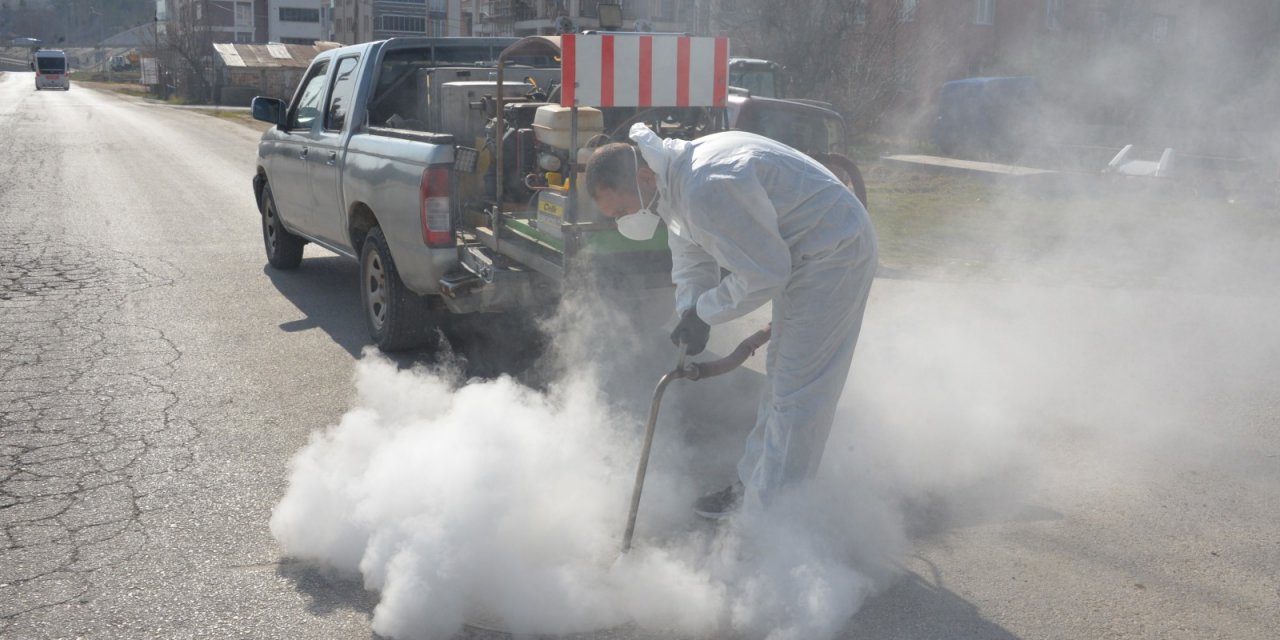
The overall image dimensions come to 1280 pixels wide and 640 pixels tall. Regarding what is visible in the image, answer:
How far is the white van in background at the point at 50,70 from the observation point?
61.6 meters

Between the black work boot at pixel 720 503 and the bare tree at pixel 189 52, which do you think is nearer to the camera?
the black work boot at pixel 720 503

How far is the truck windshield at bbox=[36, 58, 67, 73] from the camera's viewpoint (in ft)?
202

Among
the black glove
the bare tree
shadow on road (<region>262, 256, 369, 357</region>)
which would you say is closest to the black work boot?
the black glove

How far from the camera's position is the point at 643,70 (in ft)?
18.1

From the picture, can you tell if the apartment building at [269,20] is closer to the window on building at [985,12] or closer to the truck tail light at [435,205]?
the window on building at [985,12]

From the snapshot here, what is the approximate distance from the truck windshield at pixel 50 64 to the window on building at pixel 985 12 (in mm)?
53642

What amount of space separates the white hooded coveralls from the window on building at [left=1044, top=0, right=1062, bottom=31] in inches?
1069

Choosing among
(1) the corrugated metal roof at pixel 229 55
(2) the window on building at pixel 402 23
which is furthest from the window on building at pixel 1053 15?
(2) the window on building at pixel 402 23

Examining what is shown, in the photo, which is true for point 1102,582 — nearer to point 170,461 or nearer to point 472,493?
point 472,493

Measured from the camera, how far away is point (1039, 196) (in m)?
14.4

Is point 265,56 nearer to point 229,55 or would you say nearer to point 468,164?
point 229,55

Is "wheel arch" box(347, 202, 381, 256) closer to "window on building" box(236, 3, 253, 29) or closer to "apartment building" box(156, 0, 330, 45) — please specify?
"apartment building" box(156, 0, 330, 45)

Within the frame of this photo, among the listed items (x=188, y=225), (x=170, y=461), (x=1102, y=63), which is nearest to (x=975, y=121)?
(x=1102, y=63)

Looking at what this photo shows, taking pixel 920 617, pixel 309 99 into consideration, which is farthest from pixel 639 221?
pixel 309 99
